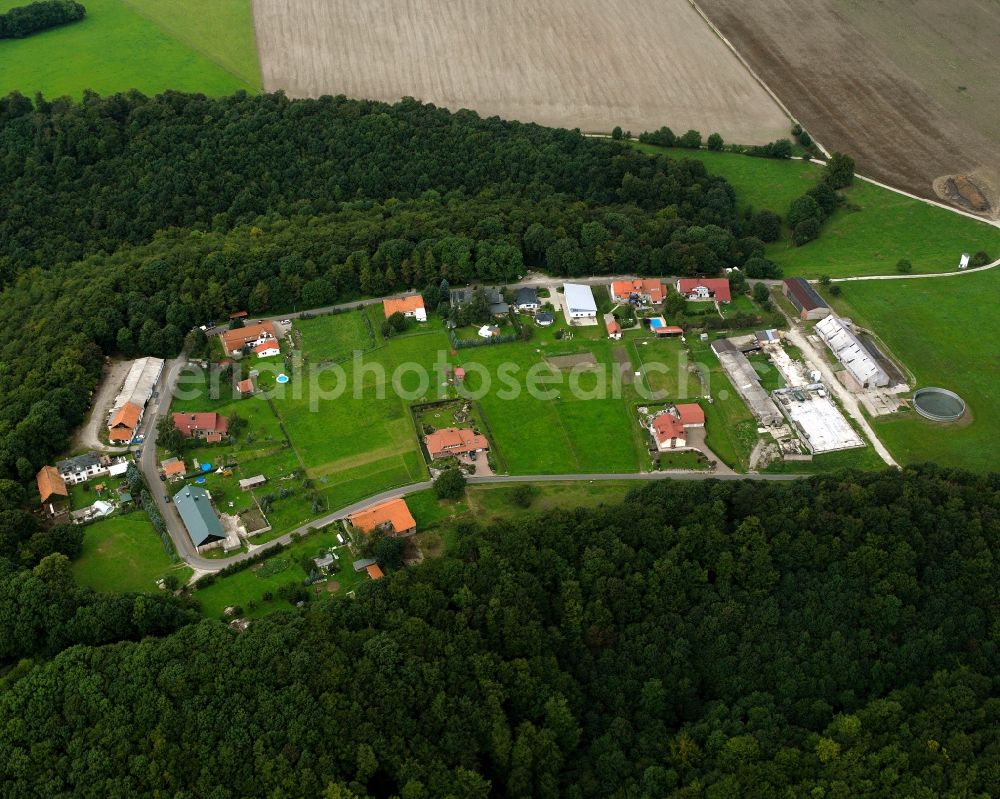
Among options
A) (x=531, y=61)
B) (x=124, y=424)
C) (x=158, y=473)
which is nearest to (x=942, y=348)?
(x=158, y=473)

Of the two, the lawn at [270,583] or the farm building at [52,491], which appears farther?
the farm building at [52,491]

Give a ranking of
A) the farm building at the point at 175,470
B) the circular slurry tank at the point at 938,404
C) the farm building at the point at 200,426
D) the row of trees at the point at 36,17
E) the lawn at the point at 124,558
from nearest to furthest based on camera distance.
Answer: the lawn at the point at 124,558, the farm building at the point at 175,470, the farm building at the point at 200,426, the circular slurry tank at the point at 938,404, the row of trees at the point at 36,17

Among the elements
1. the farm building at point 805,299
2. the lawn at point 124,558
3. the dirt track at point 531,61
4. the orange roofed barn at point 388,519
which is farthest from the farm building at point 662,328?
the lawn at point 124,558

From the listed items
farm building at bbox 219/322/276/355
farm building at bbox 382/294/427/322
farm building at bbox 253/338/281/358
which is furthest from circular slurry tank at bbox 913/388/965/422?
farm building at bbox 219/322/276/355

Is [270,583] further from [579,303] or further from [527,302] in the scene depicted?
[579,303]

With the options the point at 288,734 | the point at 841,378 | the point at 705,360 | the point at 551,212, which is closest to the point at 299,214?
the point at 551,212

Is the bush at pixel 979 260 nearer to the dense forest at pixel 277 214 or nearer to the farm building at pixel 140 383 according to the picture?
the dense forest at pixel 277 214
